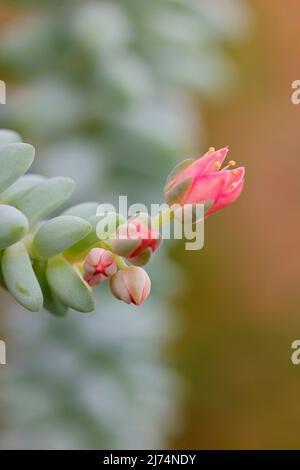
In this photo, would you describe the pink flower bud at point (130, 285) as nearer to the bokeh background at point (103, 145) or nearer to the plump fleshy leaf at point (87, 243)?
the plump fleshy leaf at point (87, 243)

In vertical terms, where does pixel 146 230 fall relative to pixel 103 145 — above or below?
below

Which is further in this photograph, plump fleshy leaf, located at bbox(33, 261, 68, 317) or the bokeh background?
the bokeh background

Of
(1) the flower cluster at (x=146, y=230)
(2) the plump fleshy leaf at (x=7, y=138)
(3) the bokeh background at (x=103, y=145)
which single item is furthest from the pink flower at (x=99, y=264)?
(3) the bokeh background at (x=103, y=145)

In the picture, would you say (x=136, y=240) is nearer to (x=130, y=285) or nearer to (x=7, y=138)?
(x=130, y=285)

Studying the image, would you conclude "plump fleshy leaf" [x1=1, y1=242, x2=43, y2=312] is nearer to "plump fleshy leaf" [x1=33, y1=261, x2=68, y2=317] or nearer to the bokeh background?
"plump fleshy leaf" [x1=33, y1=261, x2=68, y2=317]

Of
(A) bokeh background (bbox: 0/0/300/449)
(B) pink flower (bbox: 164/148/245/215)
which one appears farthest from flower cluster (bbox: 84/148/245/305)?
(A) bokeh background (bbox: 0/0/300/449)

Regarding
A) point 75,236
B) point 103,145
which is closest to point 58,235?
point 75,236
